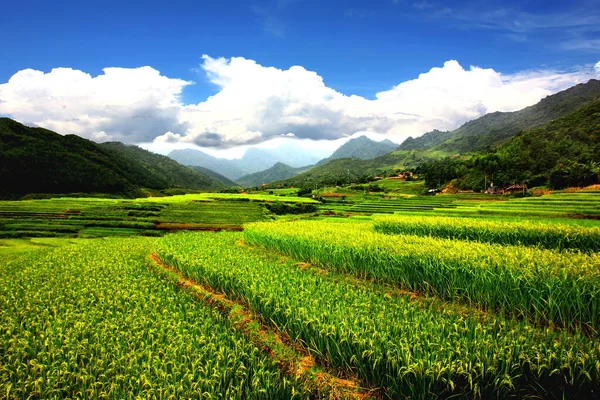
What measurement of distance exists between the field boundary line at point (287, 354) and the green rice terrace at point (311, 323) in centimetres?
4

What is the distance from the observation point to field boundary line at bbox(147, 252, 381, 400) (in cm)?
588

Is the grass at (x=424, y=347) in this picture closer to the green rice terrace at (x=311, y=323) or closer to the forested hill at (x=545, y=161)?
the green rice terrace at (x=311, y=323)

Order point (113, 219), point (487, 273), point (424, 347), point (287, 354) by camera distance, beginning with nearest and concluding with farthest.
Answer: point (424, 347)
point (287, 354)
point (487, 273)
point (113, 219)

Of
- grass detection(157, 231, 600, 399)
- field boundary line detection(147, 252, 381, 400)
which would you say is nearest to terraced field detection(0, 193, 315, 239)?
field boundary line detection(147, 252, 381, 400)

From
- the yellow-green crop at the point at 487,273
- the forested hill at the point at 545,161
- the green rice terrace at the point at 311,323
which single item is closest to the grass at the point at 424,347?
the green rice terrace at the point at 311,323

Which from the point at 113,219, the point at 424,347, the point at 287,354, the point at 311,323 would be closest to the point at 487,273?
the point at 424,347

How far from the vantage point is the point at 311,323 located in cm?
752

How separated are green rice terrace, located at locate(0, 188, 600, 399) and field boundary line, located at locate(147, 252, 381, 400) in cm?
4

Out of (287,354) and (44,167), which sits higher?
(44,167)

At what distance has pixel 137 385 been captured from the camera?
5.53 meters

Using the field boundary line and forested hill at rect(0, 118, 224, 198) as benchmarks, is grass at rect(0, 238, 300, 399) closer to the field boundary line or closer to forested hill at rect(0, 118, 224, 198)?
the field boundary line

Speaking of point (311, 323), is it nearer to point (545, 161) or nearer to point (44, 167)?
point (545, 161)

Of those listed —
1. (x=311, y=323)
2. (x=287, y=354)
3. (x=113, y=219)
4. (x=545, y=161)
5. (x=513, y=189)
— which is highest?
(x=545, y=161)

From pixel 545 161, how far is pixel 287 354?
117941mm
